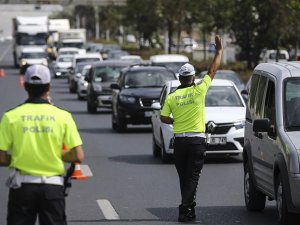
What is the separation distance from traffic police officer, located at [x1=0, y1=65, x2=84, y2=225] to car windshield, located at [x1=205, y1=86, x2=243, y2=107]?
12852 millimetres

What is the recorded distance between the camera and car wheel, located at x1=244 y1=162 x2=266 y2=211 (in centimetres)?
1344

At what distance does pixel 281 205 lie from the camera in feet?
38.6

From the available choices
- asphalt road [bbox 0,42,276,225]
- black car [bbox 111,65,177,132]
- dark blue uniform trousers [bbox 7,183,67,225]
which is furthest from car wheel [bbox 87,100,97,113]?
dark blue uniform trousers [bbox 7,183,67,225]

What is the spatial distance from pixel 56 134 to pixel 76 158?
228 millimetres

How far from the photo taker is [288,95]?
12.5m

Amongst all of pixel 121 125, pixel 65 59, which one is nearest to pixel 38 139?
pixel 121 125

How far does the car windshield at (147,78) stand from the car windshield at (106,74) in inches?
267

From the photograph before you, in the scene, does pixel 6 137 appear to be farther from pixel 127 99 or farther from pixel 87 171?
pixel 127 99

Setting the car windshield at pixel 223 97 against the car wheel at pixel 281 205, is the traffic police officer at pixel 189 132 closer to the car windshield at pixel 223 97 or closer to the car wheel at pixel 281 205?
the car wheel at pixel 281 205

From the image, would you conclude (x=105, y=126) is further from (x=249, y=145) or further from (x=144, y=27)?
(x=144, y=27)

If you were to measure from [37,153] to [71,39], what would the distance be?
85.0 metres

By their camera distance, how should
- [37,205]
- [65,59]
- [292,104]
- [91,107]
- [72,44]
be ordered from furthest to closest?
[72,44]
[65,59]
[91,107]
[292,104]
[37,205]

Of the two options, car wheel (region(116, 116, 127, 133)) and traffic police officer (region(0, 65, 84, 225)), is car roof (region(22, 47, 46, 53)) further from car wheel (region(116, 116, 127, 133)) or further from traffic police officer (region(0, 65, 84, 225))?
traffic police officer (region(0, 65, 84, 225))

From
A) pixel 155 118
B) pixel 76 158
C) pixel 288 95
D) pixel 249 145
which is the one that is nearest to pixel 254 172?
pixel 249 145
